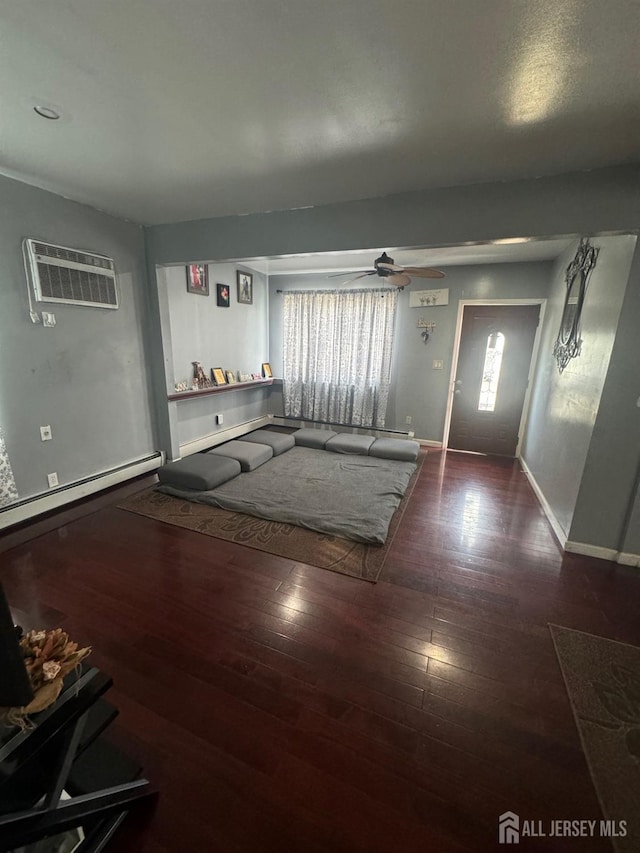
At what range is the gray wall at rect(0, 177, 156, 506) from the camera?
2.47 meters

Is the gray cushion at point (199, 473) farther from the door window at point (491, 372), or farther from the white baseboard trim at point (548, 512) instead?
the door window at point (491, 372)

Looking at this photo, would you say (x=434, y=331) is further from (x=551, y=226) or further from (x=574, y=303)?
(x=551, y=226)

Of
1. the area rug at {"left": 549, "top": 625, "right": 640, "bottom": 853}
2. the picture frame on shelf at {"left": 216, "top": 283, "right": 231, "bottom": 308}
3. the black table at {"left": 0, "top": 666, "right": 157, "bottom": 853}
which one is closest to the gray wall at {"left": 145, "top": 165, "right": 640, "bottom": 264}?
the picture frame on shelf at {"left": 216, "top": 283, "right": 231, "bottom": 308}

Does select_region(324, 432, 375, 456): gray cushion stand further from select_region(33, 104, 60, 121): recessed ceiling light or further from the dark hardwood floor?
select_region(33, 104, 60, 121): recessed ceiling light

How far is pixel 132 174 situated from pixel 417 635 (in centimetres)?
347

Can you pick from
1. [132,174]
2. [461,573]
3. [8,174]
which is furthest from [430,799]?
[8,174]

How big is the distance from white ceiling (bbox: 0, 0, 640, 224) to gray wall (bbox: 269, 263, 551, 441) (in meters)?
2.48

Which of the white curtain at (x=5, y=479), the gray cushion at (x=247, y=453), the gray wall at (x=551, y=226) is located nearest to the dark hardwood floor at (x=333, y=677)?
the white curtain at (x=5, y=479)

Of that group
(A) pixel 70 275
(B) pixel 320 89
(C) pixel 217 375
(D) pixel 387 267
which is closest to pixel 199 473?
(C) pixel 217 375

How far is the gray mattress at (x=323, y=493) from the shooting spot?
273 centimetres

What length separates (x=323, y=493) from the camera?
Result: 129 inches

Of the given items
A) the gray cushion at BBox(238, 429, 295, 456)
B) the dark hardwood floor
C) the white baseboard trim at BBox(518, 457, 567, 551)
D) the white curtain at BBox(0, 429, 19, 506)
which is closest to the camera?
Answer: the dark hardwood floor

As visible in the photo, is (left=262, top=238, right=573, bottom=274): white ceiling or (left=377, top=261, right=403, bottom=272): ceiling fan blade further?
(left=262, top=238, right=573, bottom=274): white ceiling

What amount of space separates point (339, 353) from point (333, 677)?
4.44m
